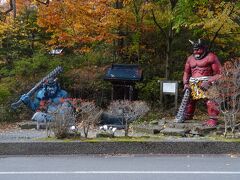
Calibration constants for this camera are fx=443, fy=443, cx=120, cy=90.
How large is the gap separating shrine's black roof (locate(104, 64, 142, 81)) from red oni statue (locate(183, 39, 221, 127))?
304 cm

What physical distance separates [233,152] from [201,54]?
5.54 metres

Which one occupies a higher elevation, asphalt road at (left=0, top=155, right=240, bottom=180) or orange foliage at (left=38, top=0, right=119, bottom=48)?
orange foliage at (left=38, top=0, right=119, bottom=48)

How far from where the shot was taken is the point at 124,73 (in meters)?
18.3

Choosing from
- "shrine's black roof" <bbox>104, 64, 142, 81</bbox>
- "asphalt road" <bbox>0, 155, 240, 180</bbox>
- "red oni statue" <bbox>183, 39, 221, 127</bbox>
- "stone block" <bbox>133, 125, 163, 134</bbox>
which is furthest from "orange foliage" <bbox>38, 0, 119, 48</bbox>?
"asphalt road" <bbox>0, 155, 240, 180</bbox>

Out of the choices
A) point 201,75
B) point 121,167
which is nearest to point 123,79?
point 201,75

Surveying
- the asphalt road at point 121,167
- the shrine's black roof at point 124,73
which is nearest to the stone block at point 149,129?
the shrine's black roof at point 124,73

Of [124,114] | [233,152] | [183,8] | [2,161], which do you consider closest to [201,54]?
[183,8]

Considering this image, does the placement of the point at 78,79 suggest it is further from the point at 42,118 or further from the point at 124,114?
the point at 124,114

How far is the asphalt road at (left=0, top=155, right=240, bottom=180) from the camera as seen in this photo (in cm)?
787

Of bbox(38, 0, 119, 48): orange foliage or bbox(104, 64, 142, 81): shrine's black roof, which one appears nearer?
bbox(104, 64, 142, 81): shrine's black roof

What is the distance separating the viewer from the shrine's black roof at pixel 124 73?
1806cm

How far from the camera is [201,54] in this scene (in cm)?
1520

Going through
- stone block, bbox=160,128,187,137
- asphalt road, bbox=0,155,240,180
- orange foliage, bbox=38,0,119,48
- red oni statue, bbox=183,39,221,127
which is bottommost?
asphalt road, bbox=0,155,240,180

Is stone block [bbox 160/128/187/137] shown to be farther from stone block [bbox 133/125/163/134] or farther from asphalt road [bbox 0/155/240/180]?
asphalt road [bbox 0/155/240/180]
